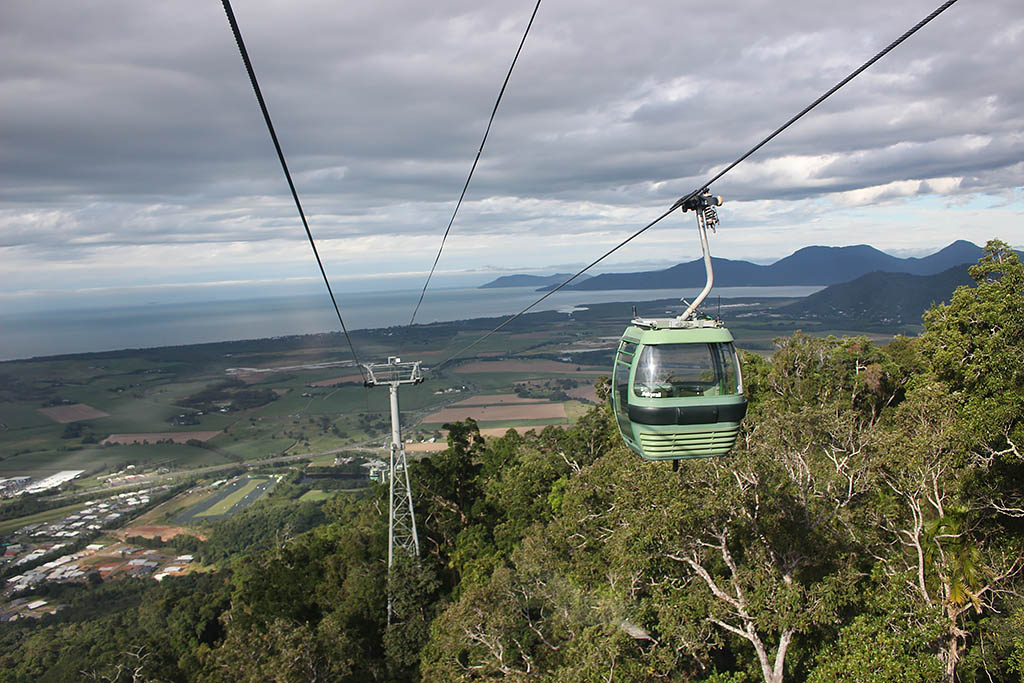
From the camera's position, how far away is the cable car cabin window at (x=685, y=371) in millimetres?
7371

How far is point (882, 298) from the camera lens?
146m

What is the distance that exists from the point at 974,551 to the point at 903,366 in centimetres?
1908

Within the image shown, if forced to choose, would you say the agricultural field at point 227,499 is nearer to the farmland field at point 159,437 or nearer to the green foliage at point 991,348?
the farmland field at point 159,437

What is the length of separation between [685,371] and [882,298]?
163424mm

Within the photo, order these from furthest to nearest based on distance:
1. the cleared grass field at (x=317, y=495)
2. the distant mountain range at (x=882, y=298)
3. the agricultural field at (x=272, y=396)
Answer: the distant mountain range at (x=882, y=298) → the agricultural field at (x=272, y=396) → the cleared grass field at (x=317, y=495)

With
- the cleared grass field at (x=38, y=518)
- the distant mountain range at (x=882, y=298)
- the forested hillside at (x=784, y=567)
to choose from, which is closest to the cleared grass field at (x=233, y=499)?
the cleared grass field at (x=38, y=518)

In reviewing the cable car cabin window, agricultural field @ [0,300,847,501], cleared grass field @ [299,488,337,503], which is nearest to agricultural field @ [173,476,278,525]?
cleared grass field @ [299,488,337,503]

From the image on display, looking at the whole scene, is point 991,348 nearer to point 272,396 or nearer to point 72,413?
point 272,396

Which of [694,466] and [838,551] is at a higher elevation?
[694,466]

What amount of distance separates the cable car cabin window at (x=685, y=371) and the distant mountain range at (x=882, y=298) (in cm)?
14073

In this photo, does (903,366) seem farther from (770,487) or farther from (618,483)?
(618,483)

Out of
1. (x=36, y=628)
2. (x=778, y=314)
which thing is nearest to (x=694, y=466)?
(x=36, y=628)

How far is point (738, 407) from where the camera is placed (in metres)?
7.52

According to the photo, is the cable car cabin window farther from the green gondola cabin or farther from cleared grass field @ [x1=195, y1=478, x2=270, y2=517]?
cleared grass field @ [x1=195, y1=478, x2=270, y2=517]
